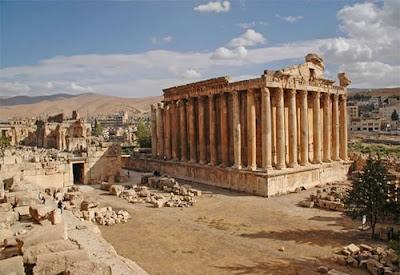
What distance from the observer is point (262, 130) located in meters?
27.5

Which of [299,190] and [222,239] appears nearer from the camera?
[222,239]

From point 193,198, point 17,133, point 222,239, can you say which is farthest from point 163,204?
point 17,133

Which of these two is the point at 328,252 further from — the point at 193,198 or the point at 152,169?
the point at 152,169

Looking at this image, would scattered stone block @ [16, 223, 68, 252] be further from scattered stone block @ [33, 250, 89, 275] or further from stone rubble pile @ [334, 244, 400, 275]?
stone rubble pile @ [334, 244, 400, 275]

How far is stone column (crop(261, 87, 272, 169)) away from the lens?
27047 mm

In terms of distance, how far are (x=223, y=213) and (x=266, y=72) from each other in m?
11.6

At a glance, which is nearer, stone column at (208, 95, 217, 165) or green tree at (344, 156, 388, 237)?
green tree at (344, 156, 388, 237)

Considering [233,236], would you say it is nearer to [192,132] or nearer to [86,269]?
[86,269]

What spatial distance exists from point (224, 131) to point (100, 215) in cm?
1412

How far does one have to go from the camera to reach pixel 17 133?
7325cm

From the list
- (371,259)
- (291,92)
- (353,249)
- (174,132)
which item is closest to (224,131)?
(291,92)

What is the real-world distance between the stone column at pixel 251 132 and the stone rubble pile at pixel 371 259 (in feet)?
44.4

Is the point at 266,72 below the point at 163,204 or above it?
above

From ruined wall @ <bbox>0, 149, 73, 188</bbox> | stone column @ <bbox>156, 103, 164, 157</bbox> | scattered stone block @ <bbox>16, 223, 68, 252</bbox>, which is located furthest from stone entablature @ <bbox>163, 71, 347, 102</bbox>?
scattered stone block @ <bbox>16, 223, 68, 252</bbox>
